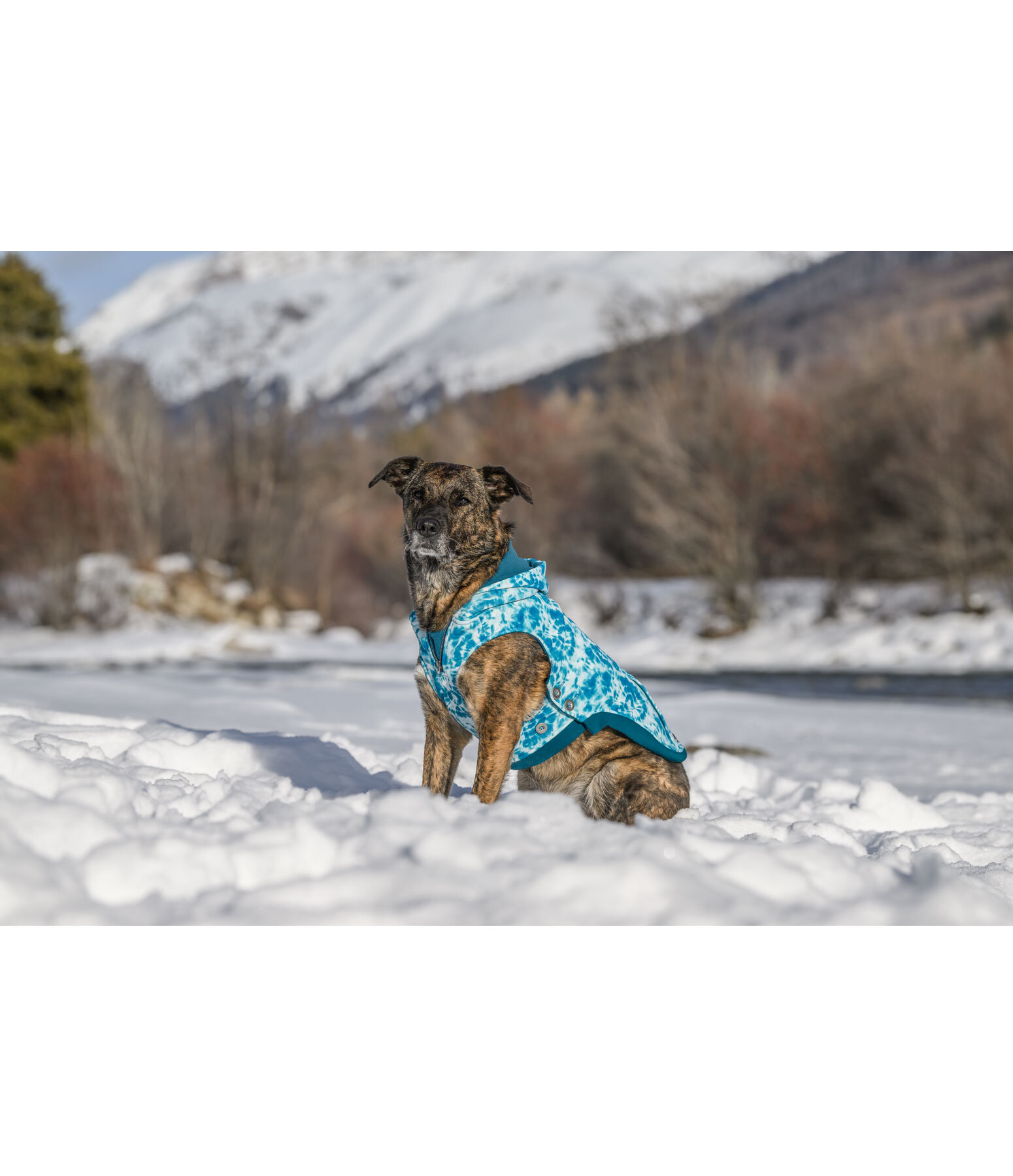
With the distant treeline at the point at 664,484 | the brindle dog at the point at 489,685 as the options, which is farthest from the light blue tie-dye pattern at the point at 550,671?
the distant treeline at the point at 664,484

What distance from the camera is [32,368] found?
33656 mm

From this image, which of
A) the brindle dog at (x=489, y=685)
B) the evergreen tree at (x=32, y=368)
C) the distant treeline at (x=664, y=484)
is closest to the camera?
the brindle dog at (x=489, y=685)

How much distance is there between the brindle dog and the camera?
4160 mm

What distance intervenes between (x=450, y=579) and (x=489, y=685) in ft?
1.71

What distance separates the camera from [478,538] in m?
4.34

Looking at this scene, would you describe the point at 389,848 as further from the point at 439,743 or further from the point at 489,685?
the point at 439,743

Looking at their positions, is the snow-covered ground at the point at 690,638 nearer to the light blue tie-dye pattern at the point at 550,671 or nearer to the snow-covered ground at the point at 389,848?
the snow-covered ground at the point at 389,848

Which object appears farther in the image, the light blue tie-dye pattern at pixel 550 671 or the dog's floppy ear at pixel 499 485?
the dog's floppy ear at pixel 499 485

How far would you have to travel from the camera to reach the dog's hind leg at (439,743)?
4.50 metres

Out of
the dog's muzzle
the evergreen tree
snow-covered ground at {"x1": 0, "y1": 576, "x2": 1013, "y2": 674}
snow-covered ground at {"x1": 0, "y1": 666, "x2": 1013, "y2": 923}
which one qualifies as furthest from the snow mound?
the evergreen tree

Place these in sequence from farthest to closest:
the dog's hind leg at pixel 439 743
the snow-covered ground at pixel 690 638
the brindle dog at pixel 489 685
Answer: the snow-covered ground at pixel 690 638, the dog's hind leg at pixel 439 743, the brindle dog at pixel 489 685

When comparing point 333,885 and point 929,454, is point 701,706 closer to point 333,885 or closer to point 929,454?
point 333,885

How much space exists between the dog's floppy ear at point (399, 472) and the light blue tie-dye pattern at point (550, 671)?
0.80 meters

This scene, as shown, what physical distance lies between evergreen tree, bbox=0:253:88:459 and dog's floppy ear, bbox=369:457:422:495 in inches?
1245
